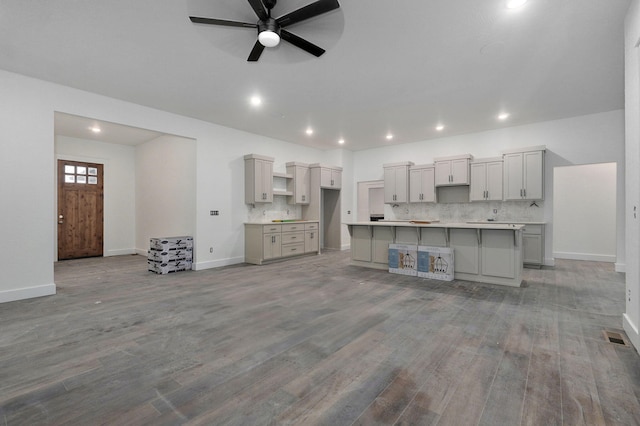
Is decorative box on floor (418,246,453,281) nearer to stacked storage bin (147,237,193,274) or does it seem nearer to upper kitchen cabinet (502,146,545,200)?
upper kitchen cabinet (502,146,545,200)

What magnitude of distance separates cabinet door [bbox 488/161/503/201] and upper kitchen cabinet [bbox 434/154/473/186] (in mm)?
449

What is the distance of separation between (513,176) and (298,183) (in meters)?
5.01

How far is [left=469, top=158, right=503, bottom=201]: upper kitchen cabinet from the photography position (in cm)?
646

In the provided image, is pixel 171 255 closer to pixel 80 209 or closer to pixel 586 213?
pixel 80 209

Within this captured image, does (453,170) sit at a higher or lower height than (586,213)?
higher

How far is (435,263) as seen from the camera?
16.4ft

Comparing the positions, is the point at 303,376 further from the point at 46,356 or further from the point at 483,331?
the point at 46,356

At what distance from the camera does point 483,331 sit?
2838 millimetres

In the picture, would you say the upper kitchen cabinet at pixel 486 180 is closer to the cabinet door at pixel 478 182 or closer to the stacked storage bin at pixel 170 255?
the cabinet door at pixel 478 182

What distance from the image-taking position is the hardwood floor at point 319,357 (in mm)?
1718

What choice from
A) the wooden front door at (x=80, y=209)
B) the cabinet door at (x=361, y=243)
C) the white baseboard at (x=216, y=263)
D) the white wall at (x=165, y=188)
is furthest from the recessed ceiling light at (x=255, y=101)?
the wooden front door at (x=80, y=209)

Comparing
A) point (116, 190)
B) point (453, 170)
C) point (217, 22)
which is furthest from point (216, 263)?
point (453, 170)

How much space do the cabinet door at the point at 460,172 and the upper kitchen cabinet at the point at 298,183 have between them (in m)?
3.73

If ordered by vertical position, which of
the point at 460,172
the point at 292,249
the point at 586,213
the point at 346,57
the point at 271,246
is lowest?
the point at 292,249
